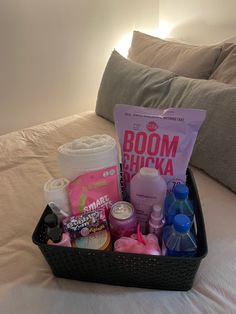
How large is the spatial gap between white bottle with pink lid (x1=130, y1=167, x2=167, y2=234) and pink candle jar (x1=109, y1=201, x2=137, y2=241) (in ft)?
0.11

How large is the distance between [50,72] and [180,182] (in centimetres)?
130

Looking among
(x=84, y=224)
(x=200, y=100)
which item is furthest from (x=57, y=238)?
(x=200, y=100)

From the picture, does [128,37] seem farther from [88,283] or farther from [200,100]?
[88,283]

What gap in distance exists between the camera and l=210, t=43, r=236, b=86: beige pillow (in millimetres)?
986

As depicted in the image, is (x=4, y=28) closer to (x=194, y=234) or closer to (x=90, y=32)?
(x=90, y=32)

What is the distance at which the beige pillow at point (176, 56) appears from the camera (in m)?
1.11

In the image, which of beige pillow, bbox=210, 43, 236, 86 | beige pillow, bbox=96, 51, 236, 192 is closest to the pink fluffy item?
beige pillow, bbox=96, 51, 236, 192

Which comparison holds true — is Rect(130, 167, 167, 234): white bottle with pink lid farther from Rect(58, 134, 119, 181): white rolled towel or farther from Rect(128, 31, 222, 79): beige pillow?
Rect(128, 31, 222, 79): beige pillow

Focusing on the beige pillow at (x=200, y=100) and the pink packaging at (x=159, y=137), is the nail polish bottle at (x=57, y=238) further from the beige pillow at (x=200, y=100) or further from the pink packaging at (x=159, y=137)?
the beige pillow at (x=200, y=100)

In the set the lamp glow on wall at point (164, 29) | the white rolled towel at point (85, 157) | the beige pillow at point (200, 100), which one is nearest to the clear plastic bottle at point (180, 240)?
the white rolled towel at point (85, 157)

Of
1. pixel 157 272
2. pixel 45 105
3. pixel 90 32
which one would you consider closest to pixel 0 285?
pixel 157 272

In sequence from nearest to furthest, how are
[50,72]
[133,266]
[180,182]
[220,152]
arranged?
1. [133,266]
2. [180,182]
3. [220,152]
4. [50,72]

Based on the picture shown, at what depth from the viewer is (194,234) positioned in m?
0.58

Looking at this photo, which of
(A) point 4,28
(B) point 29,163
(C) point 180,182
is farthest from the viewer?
(A) point 4,28
